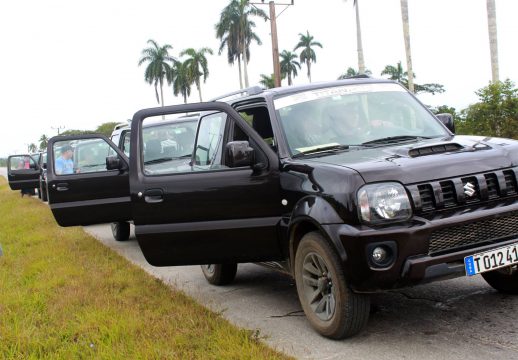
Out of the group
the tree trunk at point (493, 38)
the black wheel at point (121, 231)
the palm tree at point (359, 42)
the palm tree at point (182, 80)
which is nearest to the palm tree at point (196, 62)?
the palm tree at point (182, 80)

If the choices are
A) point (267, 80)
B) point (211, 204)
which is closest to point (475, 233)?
point (211, 204)

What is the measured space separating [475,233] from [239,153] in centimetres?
176

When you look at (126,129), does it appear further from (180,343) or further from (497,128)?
(497,128)

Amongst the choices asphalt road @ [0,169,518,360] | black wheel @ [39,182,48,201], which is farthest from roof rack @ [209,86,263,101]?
black wheel @ [39,182,48,201]

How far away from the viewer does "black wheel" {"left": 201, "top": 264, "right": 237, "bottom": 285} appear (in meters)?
6.09

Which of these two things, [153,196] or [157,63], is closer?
[153,196]

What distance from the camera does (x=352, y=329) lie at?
157 inches

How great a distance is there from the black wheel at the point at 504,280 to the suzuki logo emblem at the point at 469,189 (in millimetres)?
1122

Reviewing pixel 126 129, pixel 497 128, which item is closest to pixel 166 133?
pixel 126 129

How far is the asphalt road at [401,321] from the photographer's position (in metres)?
3.86

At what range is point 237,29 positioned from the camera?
2232 inches

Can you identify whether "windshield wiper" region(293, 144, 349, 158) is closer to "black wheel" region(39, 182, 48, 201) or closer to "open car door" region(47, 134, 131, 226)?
"open car door" region(47, 134, 131, 226)

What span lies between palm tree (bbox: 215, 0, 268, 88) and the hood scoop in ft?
176

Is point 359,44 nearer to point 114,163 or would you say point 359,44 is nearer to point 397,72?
point 114,163
